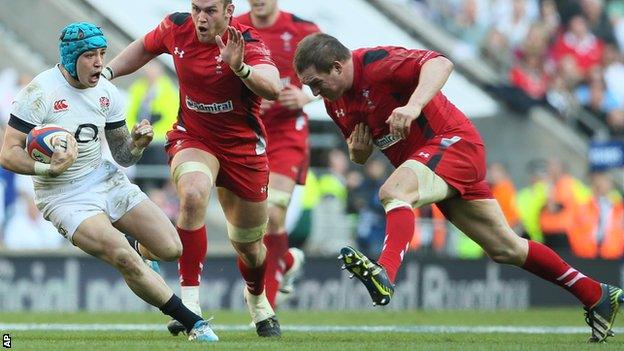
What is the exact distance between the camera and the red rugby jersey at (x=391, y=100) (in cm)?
978

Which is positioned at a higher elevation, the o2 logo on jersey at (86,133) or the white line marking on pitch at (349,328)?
the o2 logo on jersey at (86,133)

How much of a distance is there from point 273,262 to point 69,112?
313 cm

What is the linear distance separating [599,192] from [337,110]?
9471 millimetres

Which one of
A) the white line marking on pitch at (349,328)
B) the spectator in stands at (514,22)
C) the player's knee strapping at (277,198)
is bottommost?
the spectator in stands at (514,22)

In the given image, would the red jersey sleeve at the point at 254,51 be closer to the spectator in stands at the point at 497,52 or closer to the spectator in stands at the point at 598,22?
the spectator in stands at the point at 497,52

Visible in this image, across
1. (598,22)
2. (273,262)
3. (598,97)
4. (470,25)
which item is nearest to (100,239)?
(273,262)

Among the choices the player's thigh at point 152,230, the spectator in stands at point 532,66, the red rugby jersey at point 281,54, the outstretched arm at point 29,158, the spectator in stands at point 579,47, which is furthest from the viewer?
the spectator in stands at point 579,47

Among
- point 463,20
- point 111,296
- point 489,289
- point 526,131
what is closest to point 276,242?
point 111,296

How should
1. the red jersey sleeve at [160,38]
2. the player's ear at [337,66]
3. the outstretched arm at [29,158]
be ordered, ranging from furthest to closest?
the red jersey sleeve at [160,38] < the player's ear at [337,66] < the outstretched arm at [29,158]

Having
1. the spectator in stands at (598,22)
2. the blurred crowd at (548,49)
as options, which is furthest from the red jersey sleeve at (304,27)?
the spectator in stands at (598,22)

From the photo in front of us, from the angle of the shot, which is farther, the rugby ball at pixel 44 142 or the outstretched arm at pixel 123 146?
the outstretched arm at pixel 123 146

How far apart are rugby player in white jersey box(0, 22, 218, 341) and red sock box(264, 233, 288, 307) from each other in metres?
2.21

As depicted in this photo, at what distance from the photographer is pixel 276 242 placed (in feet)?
40.7

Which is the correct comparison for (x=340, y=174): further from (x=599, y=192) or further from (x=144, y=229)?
(x=144, y=229)
